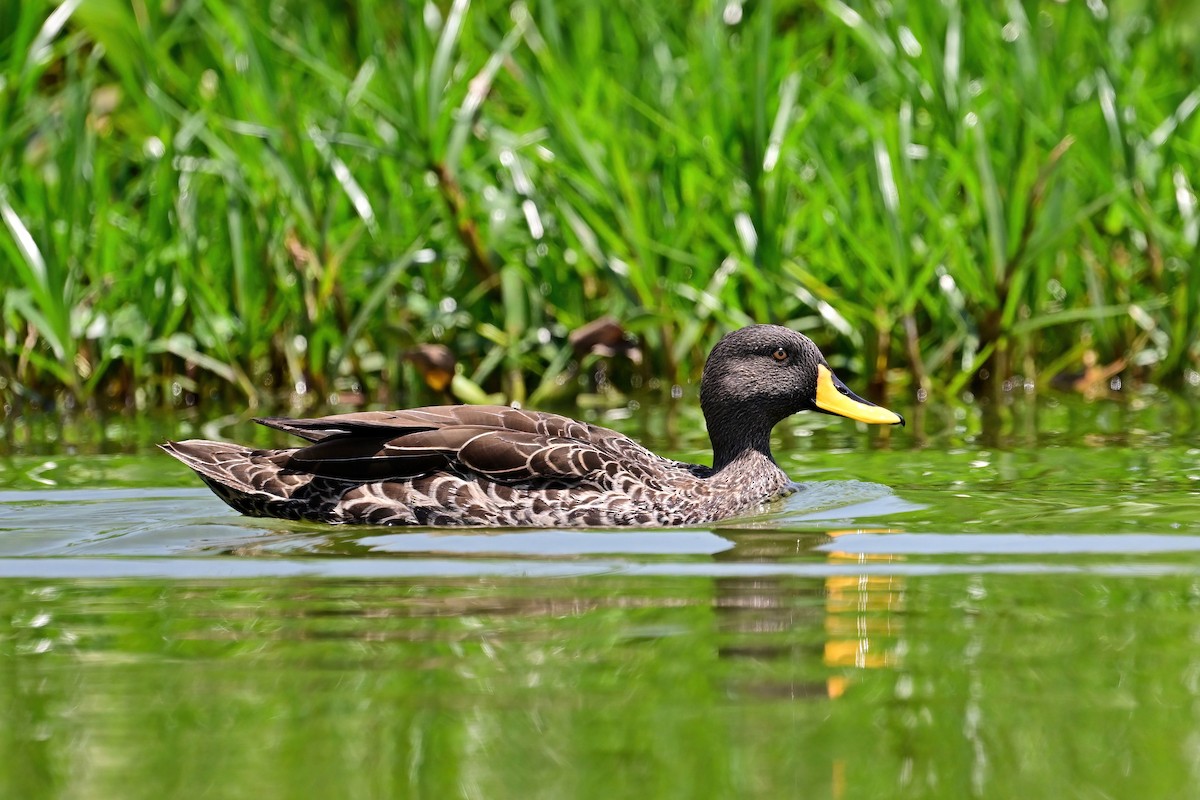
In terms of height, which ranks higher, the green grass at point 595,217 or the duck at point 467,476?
the green grass at point 595,217

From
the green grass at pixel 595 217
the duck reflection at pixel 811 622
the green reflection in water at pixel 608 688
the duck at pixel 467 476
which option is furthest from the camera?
the green grass at pixel 595 217

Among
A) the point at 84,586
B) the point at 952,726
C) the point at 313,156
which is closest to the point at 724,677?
the point at 952,726

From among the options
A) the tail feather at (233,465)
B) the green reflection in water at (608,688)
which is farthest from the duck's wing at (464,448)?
the green reflection in water at (608,688)

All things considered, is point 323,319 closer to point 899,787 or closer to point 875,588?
point 875,588

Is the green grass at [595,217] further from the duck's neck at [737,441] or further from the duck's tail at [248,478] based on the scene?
the duck's tail at [248,478]

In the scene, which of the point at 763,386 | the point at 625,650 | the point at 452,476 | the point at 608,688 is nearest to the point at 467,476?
the point at 452,476

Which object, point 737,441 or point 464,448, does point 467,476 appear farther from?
point 737,441

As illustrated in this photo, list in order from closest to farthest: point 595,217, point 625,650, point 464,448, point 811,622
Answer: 1. point 625,650
2. point 811,622
3. point 464,448
4. point 595,217

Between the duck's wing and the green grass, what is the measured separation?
7.57ft

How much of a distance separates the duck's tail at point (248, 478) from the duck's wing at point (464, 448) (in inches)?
3.2

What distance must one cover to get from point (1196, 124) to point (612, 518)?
4836mm

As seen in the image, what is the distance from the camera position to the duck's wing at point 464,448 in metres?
6.49

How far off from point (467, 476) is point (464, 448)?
10 cm

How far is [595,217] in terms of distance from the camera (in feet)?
29.4
